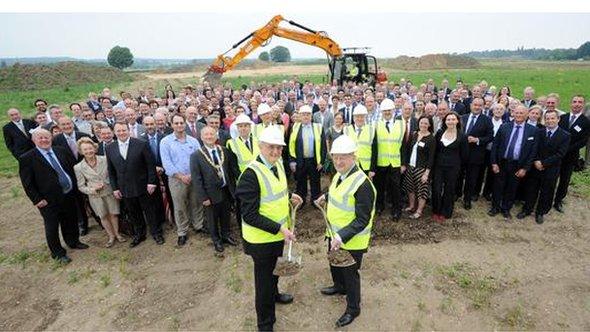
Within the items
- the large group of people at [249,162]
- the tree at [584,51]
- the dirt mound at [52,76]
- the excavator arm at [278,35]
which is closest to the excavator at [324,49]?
the excavator arm at [278,35]

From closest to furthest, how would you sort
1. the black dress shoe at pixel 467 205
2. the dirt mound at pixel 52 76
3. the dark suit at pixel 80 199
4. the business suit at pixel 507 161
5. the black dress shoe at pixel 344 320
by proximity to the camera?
the black dress shoe at pixel 344 320, the business suit at pixel 507 161, the dark suit at pixel 80 199, the black dress shoe at pixel 467 205, the dirt mound at pixel 52 76

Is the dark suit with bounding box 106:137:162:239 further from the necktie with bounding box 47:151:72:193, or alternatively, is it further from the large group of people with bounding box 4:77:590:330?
the necktie with bounding box 47:151:72:193

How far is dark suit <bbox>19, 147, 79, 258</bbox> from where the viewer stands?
497 centimetres

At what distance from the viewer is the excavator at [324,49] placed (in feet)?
45.0

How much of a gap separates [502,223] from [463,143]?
62.5 inches

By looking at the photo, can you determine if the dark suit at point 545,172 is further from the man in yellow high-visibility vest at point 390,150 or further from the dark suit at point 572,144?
the man in yellow high-visibility vest at point 390,150

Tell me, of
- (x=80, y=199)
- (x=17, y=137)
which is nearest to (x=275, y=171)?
(x=80, y=199)

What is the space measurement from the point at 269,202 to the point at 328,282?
1957 millimetres

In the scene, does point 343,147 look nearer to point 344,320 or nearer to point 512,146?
point 344,320

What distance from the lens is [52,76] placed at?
3953 centimetres

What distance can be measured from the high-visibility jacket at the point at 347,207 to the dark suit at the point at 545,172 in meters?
4.22

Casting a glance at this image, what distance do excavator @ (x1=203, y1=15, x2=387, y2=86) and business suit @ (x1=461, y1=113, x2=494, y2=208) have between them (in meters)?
8.39

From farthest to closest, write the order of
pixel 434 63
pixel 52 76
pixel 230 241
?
pixel 434 63 → pixel 52 76 → pixel 230 241

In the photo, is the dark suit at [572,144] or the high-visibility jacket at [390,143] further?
the dark suit at [572,144]
